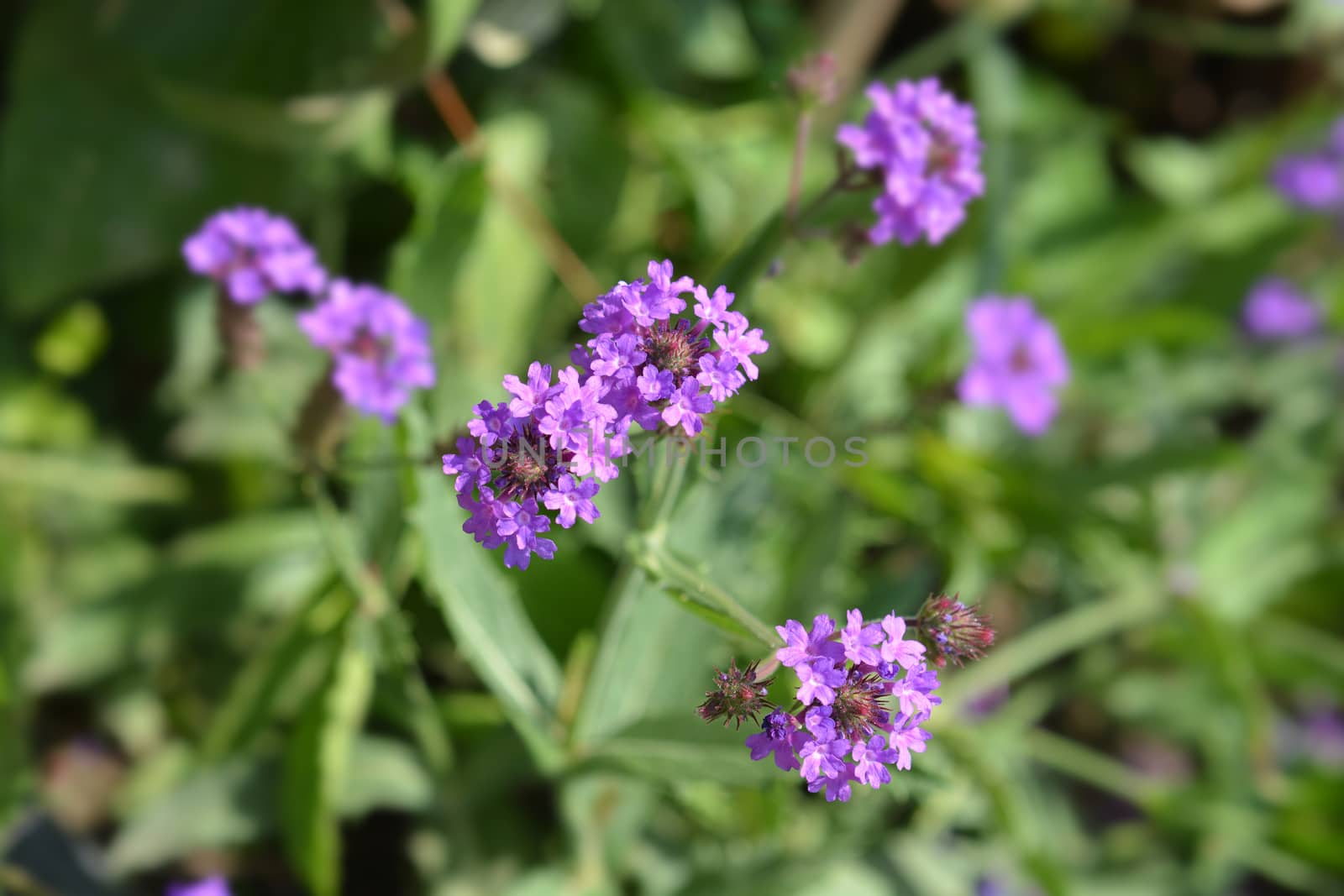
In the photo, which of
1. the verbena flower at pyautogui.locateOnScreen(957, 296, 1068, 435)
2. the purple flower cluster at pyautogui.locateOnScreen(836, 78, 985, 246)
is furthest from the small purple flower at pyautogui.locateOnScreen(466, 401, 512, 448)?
the verbena flower at pyautogui.locateOnScreen(957, 296, 1068, 435)

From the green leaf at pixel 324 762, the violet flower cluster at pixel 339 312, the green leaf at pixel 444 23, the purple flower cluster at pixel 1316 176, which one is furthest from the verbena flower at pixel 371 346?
the purple flower cluster at pixel 1316 176

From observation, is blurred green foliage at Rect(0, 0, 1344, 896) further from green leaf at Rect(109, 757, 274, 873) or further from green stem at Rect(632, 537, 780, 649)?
green stem at Rect(632, 537, 780, 649)

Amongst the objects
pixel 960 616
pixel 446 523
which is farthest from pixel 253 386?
pixel 960 616

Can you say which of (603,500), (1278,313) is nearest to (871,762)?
(603,500)

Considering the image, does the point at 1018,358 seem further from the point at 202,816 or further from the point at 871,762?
the point at 202,816

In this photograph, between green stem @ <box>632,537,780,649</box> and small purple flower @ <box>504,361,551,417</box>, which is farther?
green stem @ <box>632,537,780,649</box>

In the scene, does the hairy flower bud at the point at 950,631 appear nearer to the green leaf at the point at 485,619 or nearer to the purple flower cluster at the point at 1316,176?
the green leaf at the point at 485,619

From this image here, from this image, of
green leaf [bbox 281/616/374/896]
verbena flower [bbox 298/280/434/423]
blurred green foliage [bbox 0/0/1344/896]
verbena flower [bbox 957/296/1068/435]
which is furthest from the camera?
verbena flower [bbox 957/296/1068/435]

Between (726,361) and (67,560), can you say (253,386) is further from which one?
(726,361)
